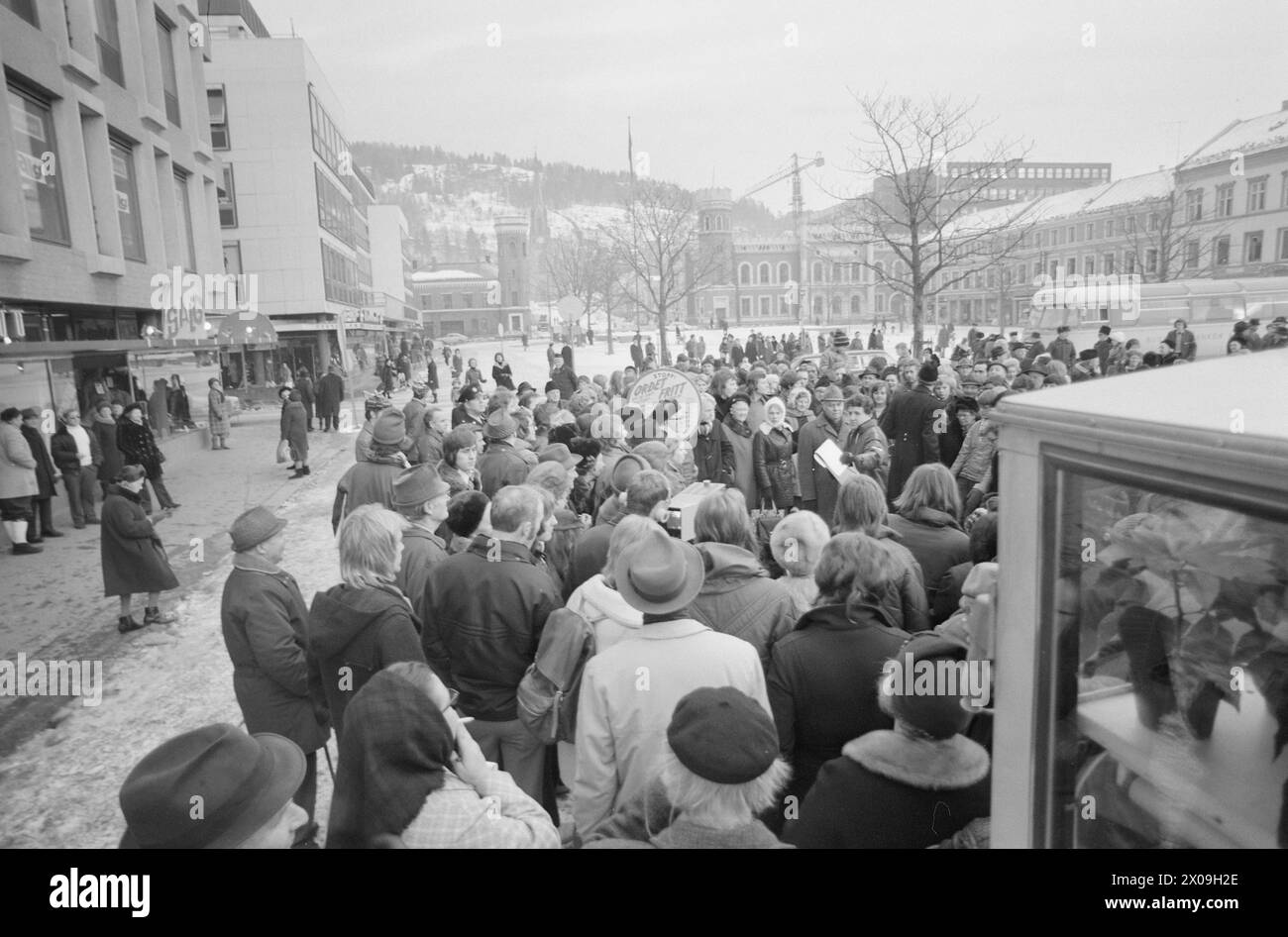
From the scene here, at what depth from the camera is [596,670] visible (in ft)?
9.23

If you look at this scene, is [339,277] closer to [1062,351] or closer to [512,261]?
[1062,351]

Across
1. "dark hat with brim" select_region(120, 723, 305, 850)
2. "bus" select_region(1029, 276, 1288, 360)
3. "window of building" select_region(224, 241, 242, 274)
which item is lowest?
"dark hat with brim" select_region(120, 723, 305, 850)

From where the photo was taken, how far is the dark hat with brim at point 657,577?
2.82 m

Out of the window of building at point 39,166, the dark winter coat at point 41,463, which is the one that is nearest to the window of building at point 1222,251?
the window of building at point 39,166

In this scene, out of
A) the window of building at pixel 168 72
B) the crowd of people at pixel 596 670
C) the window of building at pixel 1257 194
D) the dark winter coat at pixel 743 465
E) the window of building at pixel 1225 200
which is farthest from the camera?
the window of building at pixel 1225 200

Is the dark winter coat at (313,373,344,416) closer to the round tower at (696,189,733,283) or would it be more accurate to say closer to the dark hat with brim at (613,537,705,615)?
the dark hat with brim at (613,537,705,615)

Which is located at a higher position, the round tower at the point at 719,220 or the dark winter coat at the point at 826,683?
the round tower at the point at 719,220

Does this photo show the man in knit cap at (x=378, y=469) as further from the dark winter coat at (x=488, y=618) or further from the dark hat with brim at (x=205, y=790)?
the dark hat with brim at (x=205, y=790)

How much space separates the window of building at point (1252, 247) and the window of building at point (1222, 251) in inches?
29.4

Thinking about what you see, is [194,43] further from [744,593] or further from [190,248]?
[744,593]

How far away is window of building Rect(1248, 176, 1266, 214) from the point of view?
43.1m

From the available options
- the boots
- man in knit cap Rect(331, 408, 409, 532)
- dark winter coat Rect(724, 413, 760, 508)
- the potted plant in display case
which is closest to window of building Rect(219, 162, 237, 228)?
the boots

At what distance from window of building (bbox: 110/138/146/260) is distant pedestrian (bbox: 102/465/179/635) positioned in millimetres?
12093
